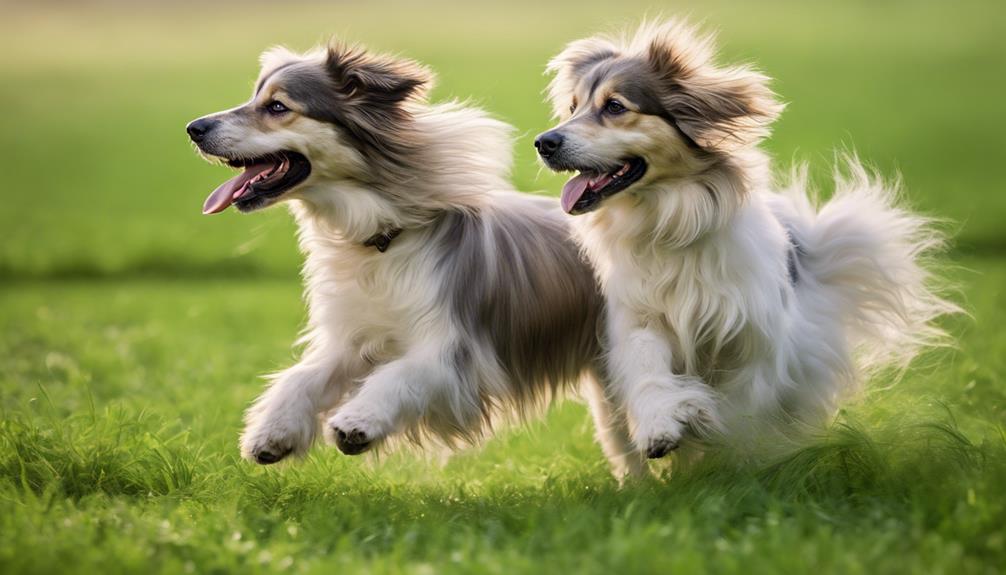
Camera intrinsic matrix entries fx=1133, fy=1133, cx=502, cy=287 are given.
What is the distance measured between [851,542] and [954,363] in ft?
12.7

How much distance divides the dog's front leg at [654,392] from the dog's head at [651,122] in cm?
60

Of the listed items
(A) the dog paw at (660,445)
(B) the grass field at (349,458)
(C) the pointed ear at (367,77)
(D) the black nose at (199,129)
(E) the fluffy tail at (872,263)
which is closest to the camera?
(B) the grass field at (349,458)

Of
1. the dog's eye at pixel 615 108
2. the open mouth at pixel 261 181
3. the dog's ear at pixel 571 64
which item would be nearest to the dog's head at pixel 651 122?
the dog's eye at pixel 615 108

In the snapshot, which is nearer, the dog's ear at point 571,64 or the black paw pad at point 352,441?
the black paw pad at point 352,441

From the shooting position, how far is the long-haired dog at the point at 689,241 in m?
4.78

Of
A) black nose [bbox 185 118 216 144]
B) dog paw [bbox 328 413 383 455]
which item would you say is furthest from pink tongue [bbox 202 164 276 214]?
dog paw [bbox 328 413 383 455]

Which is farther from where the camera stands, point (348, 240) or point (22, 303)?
point (22, 303)

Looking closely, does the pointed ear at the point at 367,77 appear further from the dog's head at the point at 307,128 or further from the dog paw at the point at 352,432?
the dog paw at the point at 352,432

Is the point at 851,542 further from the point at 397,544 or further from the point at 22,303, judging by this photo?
the point at 22,303

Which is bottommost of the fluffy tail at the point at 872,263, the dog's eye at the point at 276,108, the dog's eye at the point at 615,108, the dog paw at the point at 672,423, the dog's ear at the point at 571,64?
the dog paw at the point at 672,423

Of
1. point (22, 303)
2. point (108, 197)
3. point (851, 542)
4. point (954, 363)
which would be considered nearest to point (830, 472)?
point (851, 542)

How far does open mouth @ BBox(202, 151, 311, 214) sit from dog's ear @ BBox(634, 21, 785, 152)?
5.42ft

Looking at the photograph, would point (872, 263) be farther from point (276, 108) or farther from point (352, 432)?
point (276, 108)

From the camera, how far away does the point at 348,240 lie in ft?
17.0
